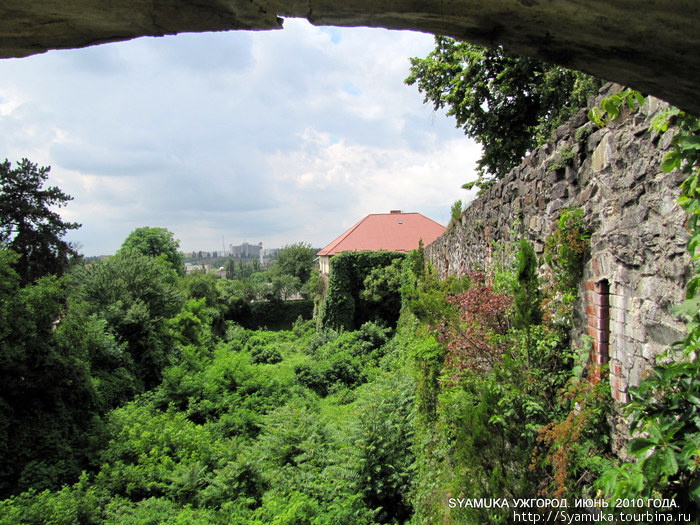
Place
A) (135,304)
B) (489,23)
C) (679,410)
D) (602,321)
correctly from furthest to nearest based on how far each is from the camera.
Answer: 1. (135,304)
2. (602,321)
3. (679,410)
4. (489,23)

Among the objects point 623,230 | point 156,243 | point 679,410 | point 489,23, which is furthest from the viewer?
point 156,243

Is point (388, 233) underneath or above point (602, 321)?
above

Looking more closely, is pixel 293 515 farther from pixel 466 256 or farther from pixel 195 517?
pixel 466 256

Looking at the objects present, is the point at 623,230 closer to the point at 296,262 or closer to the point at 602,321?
the point at 602,321

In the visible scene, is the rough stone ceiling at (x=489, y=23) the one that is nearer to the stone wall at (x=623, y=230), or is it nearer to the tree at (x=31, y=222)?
the stone wall at (x=623, y=230)

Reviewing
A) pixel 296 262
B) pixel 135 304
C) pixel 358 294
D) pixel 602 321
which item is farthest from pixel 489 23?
pixel 296 262

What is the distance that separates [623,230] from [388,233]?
25093mm

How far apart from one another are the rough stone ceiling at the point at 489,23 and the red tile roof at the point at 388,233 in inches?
938

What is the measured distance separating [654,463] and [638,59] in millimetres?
1515

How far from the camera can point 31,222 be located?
18484mm

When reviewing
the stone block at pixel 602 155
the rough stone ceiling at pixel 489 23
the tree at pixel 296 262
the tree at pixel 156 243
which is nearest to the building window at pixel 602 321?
the stone block at pixel 602 155

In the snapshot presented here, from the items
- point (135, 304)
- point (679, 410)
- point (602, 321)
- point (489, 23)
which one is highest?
point (489, 23)

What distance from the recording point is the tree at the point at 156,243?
1275 inches

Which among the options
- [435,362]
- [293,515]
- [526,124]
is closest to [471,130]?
[526,124]
